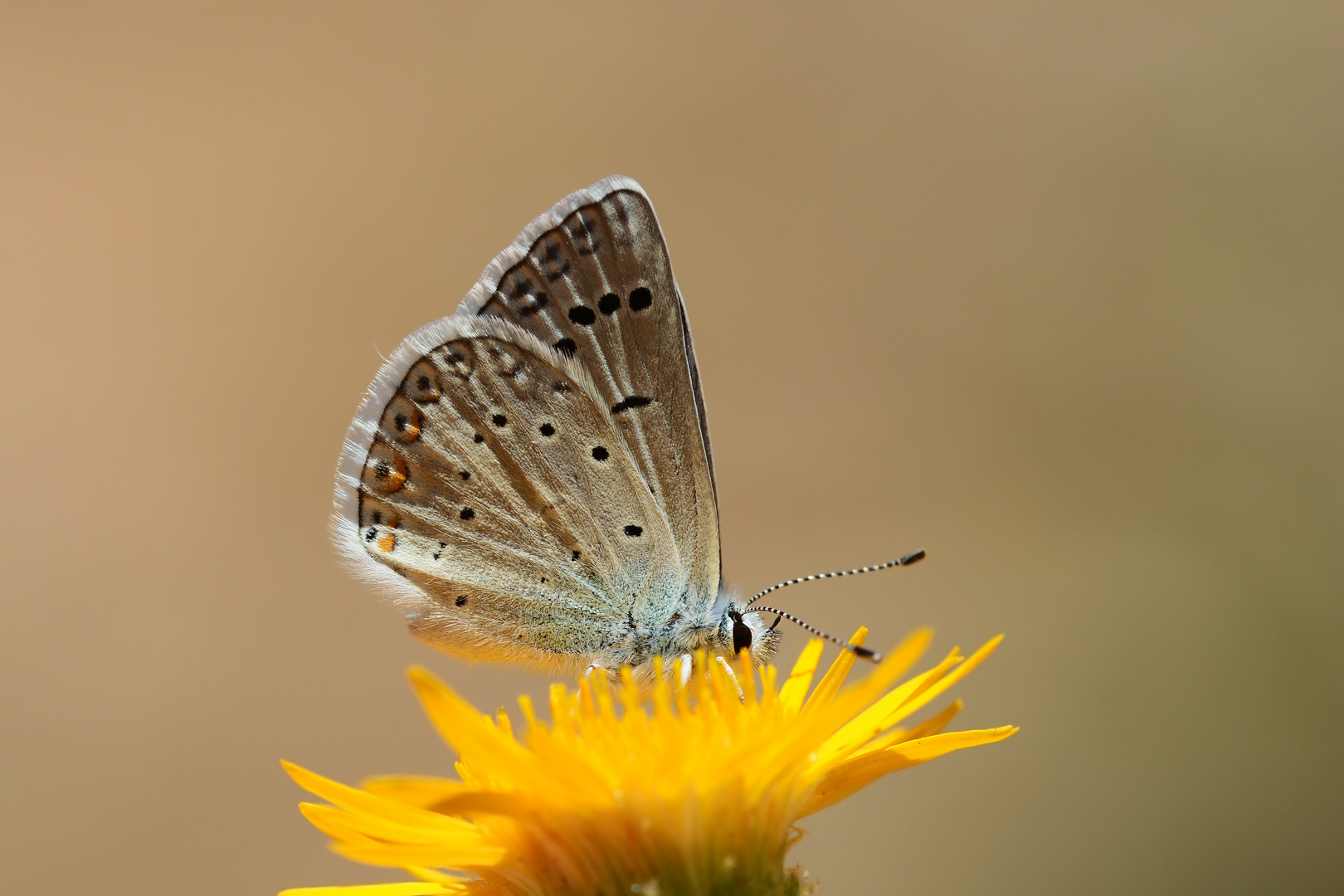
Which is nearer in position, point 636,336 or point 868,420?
point 636,336

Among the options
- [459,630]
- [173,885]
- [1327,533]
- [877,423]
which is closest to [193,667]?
[173,885]

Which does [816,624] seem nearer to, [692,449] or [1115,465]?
[1115,465]

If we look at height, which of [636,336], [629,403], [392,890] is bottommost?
[392,890]

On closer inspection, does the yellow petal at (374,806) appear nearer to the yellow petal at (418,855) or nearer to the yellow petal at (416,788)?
the yellow petal at (418,855)

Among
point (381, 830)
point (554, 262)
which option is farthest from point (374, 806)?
point (554, 262)

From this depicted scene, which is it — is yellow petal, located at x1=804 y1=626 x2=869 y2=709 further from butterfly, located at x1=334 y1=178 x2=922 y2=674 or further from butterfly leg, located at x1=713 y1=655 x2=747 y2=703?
butterfly, located at x1=334 y1=178 x2=922 y2=674

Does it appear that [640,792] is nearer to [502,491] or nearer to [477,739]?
[477,739]

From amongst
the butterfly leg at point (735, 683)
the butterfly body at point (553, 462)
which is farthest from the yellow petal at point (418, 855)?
the butterfly body at point (553, 462)
